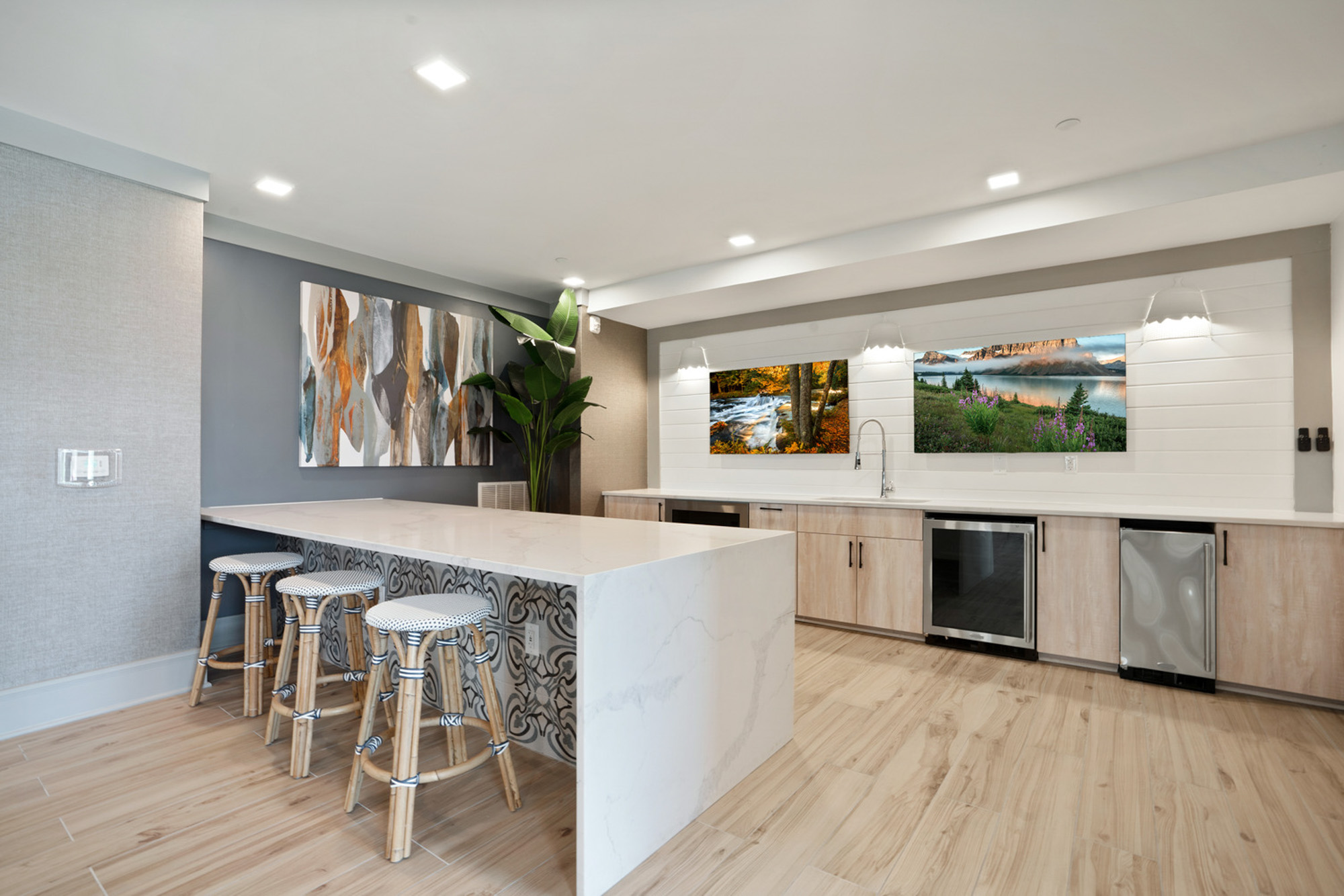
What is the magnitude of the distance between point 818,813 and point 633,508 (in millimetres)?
3221

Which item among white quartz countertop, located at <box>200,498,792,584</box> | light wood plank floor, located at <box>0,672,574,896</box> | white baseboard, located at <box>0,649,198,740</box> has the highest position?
white quartz countertop, located at <box>200,498,792,584</box>

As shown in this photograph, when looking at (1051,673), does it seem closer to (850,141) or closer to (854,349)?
(854,349)

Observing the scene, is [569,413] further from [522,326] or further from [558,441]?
[522,326]

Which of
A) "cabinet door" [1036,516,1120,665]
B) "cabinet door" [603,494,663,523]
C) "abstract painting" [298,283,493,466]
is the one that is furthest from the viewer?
"cabinet door" [603,494,663,523]

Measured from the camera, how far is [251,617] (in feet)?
9.07

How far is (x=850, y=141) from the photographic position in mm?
2680

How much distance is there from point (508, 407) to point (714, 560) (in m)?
3.04

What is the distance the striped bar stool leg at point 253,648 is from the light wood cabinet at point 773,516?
284cm

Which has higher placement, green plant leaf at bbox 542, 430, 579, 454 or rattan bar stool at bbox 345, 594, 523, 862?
green plant leaf at bbox 542, 430, 579, 454

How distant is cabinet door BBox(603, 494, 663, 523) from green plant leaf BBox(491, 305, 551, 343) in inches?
55.2

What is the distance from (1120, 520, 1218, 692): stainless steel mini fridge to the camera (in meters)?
2.96

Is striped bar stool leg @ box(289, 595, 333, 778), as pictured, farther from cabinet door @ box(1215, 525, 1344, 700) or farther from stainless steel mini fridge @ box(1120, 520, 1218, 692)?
cabinet door @ box(1215, 525, 1344, 700)

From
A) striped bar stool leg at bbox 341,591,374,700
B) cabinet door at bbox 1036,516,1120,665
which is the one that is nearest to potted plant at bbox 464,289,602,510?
striped bar stool leg at bbox 341,591,374,700

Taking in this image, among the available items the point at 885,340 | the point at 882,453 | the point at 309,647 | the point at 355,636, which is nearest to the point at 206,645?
the point at 355,636
